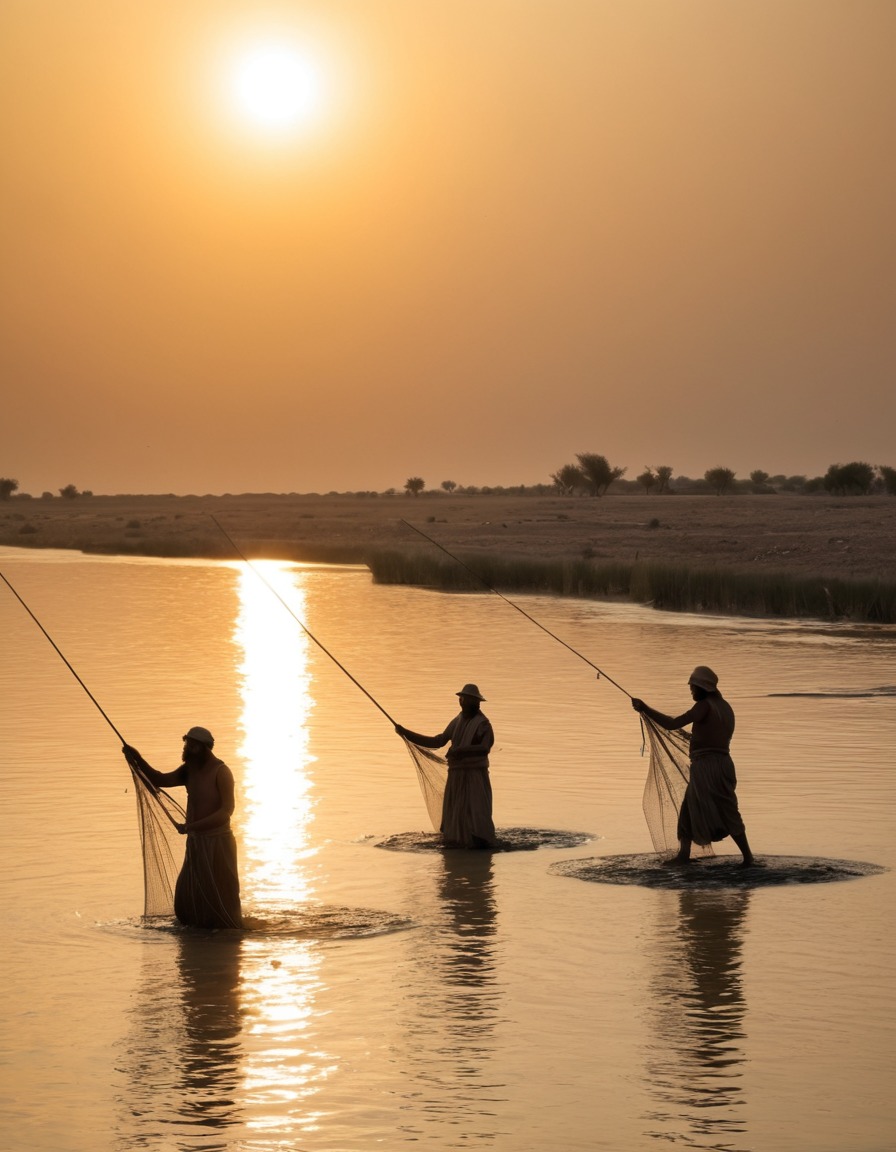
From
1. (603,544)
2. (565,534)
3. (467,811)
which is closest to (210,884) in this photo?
(467,811)

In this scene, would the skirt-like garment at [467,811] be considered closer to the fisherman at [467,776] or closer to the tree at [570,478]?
the fisherman at [467,776]

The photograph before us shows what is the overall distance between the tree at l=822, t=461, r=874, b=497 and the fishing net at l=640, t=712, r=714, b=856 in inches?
3867

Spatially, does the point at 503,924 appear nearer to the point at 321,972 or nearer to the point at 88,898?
the point at 321,972

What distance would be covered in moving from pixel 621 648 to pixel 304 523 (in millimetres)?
68195

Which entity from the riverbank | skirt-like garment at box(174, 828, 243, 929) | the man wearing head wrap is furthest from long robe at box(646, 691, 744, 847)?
the riverbank

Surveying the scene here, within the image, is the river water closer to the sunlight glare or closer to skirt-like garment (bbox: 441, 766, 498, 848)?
the sunlight glare

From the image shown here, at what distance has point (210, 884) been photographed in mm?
9664

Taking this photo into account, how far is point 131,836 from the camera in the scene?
1291cm

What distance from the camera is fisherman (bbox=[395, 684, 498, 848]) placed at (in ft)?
38.5

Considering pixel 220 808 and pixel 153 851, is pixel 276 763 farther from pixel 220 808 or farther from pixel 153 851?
pixel 220 808

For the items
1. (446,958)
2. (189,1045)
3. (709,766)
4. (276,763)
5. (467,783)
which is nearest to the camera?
(189,1045)

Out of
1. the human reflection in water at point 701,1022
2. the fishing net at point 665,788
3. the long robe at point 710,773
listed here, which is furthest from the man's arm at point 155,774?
the fishing net at point 665,788

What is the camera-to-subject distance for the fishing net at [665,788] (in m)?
11.7

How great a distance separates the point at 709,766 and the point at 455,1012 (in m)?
3.07
